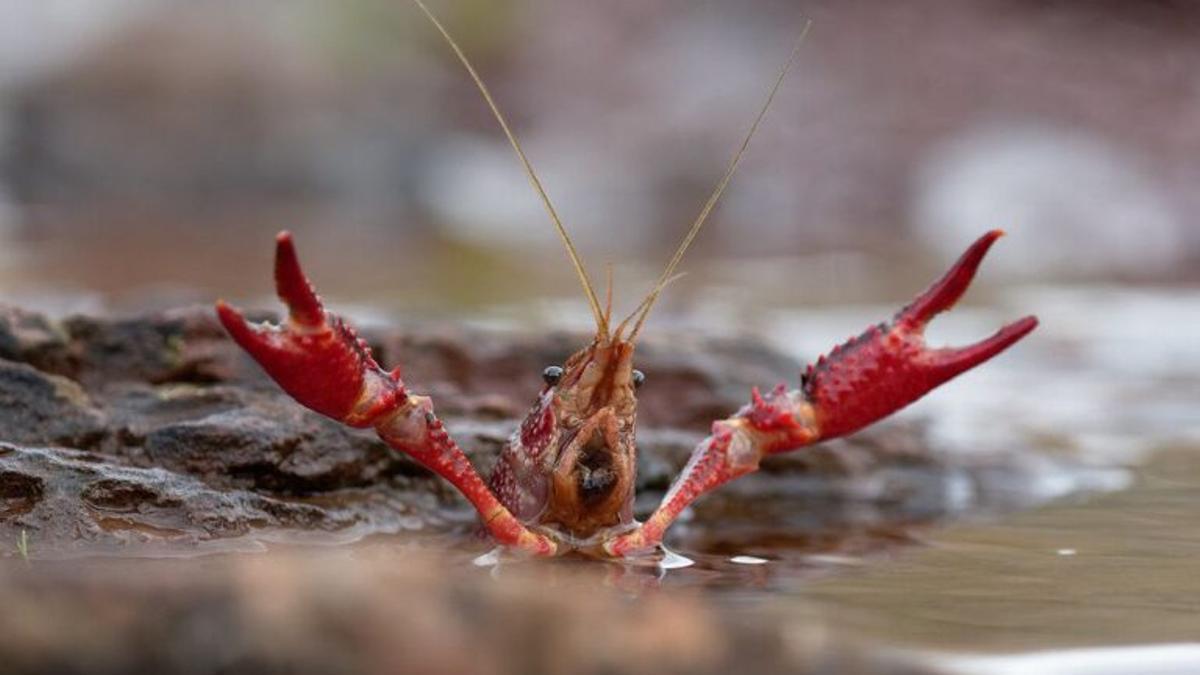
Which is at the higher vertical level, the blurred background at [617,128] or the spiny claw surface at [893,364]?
the blurred background at [617,128]

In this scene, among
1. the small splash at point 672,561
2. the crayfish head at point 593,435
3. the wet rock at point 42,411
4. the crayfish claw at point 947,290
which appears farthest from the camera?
the wet rock at point 42,411

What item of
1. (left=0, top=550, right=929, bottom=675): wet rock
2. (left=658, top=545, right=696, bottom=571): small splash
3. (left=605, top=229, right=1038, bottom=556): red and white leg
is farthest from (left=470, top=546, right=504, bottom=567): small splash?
(left=0, top=550, right=929, bottom=675): wet rock

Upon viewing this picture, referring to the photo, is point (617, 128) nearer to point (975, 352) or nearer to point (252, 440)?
point (252, 440)

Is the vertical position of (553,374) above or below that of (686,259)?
below

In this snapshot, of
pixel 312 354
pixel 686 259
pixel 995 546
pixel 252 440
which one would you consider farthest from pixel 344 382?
pixel 686 259

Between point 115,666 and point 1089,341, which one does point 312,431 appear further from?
point 1089,341

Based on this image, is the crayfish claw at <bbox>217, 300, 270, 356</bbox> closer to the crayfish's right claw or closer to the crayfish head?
the crayfish's right claw

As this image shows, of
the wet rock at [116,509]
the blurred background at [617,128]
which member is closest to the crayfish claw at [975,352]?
the wet rock at [116,509]

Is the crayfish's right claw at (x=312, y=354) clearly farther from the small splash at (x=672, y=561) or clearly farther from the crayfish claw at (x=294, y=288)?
the small splash at (x=672, y=561)
